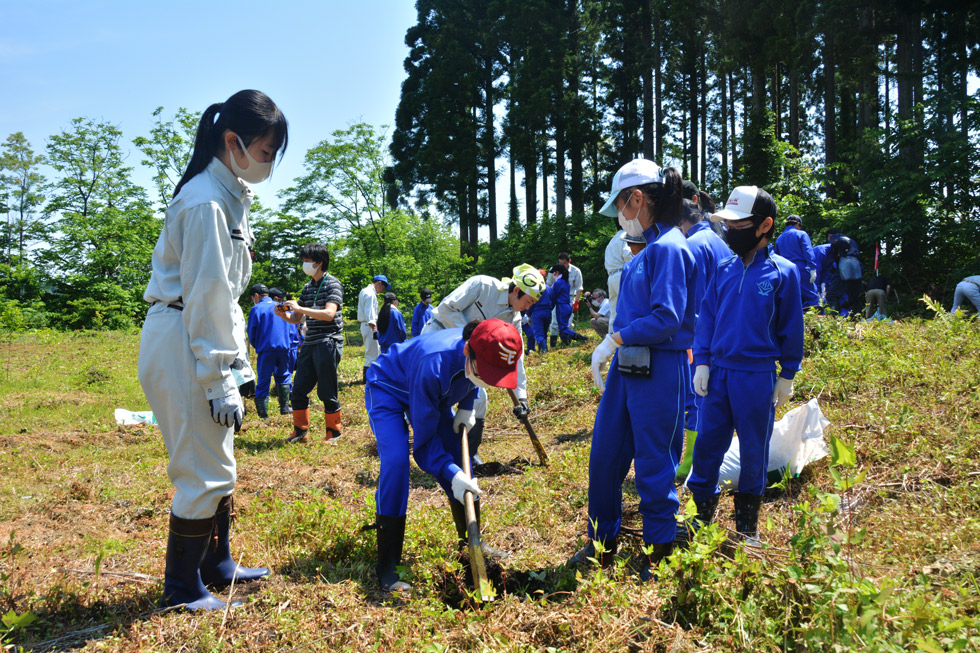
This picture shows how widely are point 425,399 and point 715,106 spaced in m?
32.8

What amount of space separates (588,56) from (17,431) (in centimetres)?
2603

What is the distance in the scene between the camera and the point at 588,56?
1079 inches

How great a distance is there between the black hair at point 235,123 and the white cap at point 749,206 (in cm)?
236

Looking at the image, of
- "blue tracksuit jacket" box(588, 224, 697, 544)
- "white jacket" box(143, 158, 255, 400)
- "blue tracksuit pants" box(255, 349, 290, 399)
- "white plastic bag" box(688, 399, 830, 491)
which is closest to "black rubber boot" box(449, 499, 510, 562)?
"blue tracksuit jacket" box(588, 224, 697, 544)

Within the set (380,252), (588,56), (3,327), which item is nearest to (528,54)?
(588,56)

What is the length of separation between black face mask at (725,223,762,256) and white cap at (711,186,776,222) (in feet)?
0.25

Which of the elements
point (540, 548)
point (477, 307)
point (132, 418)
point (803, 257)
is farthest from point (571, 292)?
point (540, 548)

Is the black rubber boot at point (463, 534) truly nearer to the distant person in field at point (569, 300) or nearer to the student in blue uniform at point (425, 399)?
the student in blue uniform at point (425, 399)

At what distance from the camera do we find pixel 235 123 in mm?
2824

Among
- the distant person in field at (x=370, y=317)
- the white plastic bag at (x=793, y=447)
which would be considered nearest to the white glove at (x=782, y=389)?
the white plastic bag at (x=793, y=447)

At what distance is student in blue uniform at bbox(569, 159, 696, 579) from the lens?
2.89 m

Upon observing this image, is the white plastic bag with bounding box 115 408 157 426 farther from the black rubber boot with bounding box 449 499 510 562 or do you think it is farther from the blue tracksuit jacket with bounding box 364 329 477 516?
the black rubber boot with bounding box 449 499 510 562

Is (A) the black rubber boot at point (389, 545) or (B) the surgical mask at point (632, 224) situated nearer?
(A) the black rubber boot at point (389, 545)

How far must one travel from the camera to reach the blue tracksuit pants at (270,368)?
8.06m
